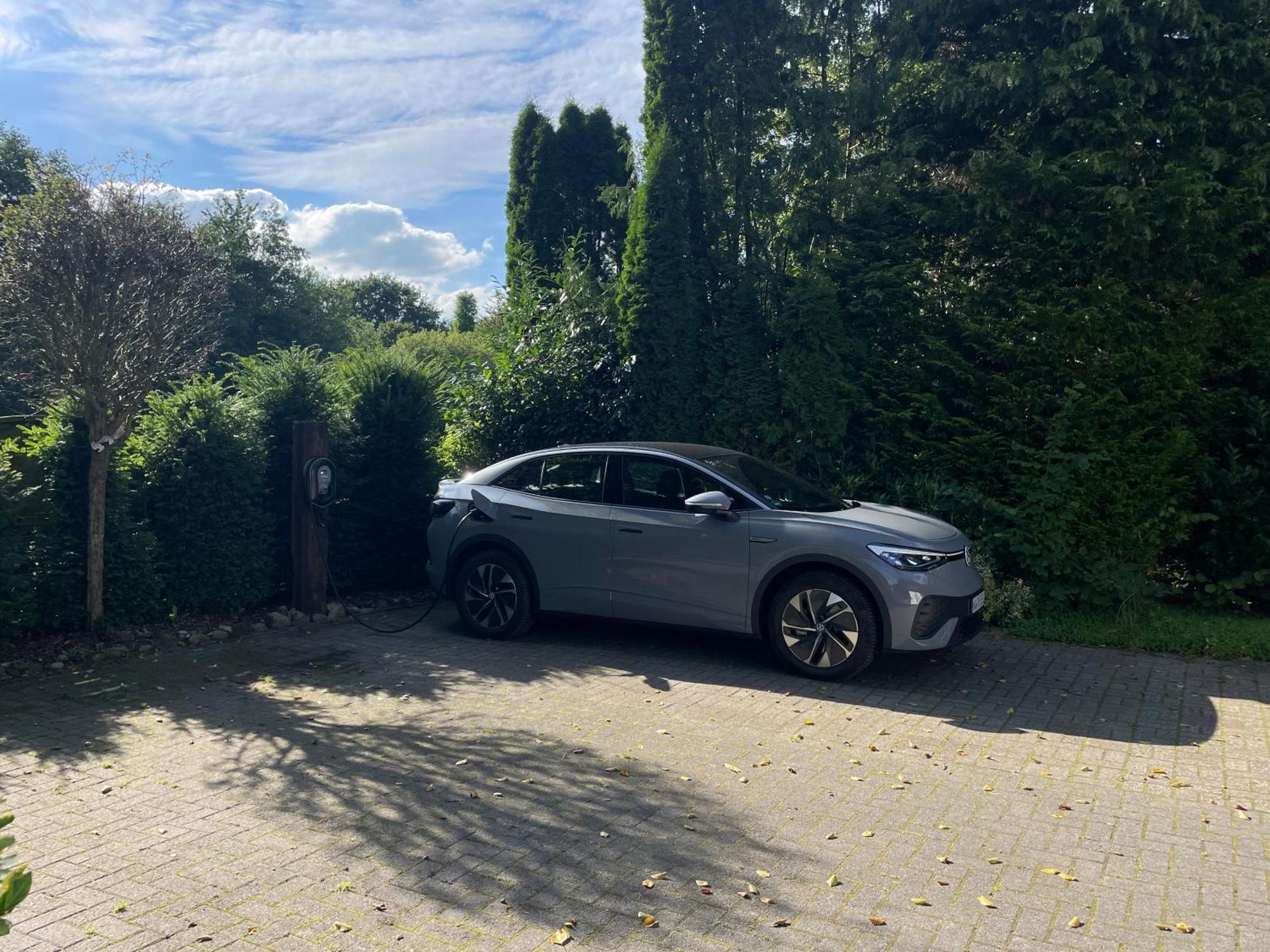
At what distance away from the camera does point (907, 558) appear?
6746 mm

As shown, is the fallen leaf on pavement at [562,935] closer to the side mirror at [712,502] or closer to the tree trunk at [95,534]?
the side mirror at [712,502]

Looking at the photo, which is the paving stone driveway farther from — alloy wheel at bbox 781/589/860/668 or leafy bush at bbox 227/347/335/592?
leafy bush at bbox 227/347/335/592

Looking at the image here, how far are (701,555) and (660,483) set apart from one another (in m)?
0.74

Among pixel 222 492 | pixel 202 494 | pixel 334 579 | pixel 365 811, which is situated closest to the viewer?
pixel 365 811

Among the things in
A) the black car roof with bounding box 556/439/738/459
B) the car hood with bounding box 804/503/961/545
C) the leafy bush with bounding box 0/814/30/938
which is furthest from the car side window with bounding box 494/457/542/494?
the leafy bush with bounding box 0/814/30/938

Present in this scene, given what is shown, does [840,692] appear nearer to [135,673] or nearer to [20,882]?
[135,673]

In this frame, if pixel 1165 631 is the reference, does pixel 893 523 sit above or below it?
above

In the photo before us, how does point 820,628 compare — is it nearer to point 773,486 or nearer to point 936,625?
point 936,625

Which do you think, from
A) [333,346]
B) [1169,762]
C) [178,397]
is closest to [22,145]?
[333,346]

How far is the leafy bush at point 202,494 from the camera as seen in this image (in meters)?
8.26

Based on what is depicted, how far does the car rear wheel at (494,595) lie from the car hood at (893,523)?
2525 millimetres

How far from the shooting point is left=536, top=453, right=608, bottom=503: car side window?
26.1ft

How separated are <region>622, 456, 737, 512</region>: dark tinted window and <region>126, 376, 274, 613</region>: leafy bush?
3497 mm

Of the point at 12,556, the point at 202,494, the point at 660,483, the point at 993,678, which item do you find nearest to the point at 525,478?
the point at 660,483
